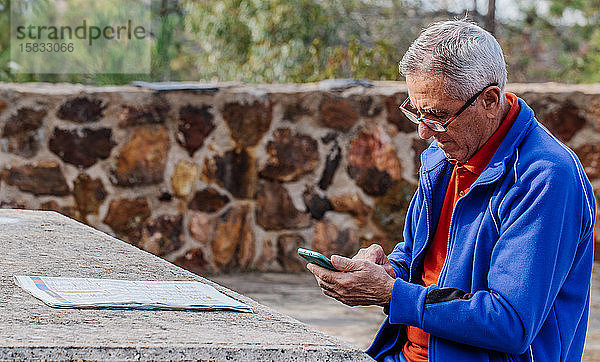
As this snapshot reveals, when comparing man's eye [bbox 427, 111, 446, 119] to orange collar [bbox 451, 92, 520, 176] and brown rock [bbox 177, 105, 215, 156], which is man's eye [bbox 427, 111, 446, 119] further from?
brown rock [bbox 177, 105, 215, 156]

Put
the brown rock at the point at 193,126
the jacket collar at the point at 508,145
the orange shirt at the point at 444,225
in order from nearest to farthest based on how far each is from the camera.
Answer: the jacket collar at the point at 508,145
the orange shirt at the point at 444,225
the brown rock at the point at 193,126

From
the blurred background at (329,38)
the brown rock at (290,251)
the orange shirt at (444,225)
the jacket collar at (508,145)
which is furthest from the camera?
the blurred background at (329,38)

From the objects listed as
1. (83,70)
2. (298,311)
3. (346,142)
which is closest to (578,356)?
(298,311)

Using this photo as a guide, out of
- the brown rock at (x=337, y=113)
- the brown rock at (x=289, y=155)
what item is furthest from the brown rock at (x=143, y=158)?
the brown rock at (x=337, y=113)

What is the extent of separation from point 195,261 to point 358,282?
257cm

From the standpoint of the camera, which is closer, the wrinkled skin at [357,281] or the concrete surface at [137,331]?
the concrete surface at [137,331]

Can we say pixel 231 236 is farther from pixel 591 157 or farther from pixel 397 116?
pixel 591 157

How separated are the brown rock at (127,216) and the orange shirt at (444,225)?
2.45m

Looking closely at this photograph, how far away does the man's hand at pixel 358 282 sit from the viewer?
1570mm

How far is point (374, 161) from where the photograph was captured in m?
4.03

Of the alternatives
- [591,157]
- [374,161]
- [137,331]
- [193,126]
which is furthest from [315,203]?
[137,331]

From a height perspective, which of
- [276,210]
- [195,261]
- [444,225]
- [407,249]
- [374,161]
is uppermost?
[444,225]

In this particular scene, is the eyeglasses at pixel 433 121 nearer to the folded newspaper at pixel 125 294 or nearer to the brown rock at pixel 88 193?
the folded newspaper at pixel 125 294

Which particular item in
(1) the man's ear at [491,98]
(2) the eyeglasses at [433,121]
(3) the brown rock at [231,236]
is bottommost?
(3) the brown rock at [231,236]
